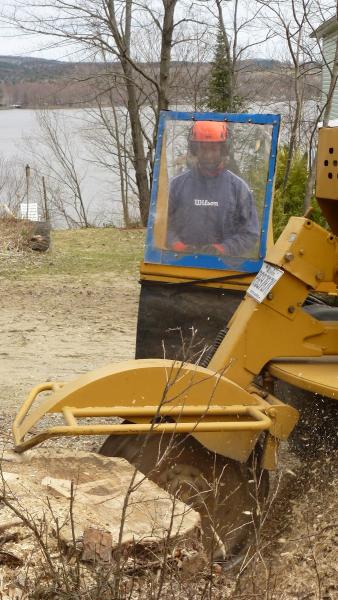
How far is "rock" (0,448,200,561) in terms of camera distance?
3.69 metres

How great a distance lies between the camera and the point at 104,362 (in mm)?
8883

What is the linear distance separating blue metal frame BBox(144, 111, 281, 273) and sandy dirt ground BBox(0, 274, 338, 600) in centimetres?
134

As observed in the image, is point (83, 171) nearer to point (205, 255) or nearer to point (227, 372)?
point (205, 255)

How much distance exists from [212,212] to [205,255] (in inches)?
13.7

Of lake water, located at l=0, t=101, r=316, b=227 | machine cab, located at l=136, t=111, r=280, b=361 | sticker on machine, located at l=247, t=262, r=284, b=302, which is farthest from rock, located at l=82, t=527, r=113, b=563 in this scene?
lake water, located at l=0, t=101, r=316, b=227

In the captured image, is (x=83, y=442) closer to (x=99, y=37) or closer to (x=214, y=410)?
(x=214, y=410)

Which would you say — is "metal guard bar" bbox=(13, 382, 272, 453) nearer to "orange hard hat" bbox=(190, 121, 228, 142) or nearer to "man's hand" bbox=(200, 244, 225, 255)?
"man's hand" bbox=(200, 244, 225, 255)

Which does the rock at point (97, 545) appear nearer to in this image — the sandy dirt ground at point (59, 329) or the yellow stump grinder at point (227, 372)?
the yellow stump grinder at point (227, 372)

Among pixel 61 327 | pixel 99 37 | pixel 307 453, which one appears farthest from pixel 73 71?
pixel 307 453

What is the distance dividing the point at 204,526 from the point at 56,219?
1513 inches

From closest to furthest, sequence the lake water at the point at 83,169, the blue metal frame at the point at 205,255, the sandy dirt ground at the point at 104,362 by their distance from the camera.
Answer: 1. the sandy dirt ground at the point at 104,362
2. the blue metal frame at the point at 205,255
3. the lake water at the point at 83,169

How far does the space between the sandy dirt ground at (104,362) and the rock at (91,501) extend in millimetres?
463

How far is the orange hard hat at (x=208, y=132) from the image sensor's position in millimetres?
6289

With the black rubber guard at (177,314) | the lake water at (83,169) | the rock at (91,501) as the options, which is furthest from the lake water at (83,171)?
the rock at (91,501)
